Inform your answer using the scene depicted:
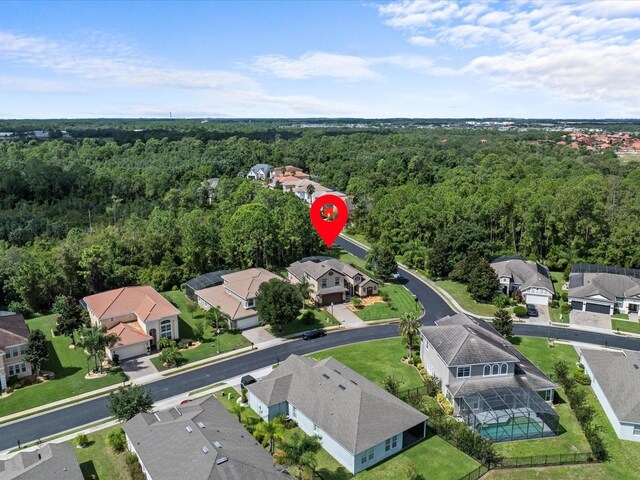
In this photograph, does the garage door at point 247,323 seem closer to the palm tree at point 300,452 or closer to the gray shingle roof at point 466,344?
the gray shingle roof at point 466,344

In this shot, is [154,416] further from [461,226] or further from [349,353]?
[461,226]

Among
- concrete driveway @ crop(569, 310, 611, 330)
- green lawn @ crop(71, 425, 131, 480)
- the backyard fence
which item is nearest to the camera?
green lawn @ crop(71, 425, 131, 480)

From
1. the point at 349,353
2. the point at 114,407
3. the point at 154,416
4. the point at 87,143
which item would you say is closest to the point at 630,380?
the point at 349,353

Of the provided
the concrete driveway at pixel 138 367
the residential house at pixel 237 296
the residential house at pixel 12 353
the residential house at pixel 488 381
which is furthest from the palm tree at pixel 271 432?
the residential house at pixel 12 353

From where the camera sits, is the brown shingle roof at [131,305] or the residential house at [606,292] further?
the residential house at [606,292]

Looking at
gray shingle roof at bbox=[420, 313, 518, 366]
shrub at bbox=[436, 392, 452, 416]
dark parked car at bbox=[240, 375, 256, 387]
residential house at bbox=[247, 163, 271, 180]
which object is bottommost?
shrub at bbox=[436, 392, 452, 416]

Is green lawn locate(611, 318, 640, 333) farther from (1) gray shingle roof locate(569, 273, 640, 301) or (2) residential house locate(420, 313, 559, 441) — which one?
(2) residential house locate(420, 313, 559, 441)

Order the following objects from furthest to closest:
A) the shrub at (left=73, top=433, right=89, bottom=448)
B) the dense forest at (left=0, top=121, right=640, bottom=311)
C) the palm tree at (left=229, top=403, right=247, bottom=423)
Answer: the dense forest at (left=0, top=121, right=640, bottom=311)
the palm tree at (left=229, top=403, right=247, bottom=423)
the shrub at (left=73, top=433, right=89, bottom=448)

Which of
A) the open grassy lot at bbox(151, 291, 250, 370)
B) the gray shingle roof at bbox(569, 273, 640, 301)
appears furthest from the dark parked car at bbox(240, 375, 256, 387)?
the gray shingle roof at bbox(569, 273, 640, 301)
